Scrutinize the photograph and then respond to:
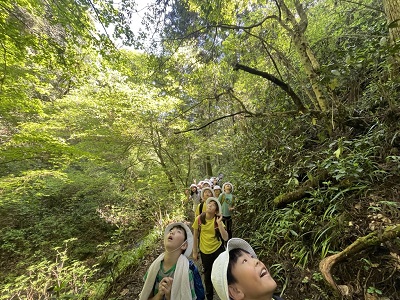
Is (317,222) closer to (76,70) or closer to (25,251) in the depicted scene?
(76,70)

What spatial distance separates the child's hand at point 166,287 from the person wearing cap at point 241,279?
2.80ft

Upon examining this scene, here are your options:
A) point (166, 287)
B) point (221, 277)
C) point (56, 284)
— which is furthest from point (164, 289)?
point (56, 284)

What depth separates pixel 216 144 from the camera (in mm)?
11516

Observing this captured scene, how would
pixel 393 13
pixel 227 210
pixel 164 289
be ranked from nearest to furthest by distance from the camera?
pixel 164 289 < pixel 393 13 < pixel 227 210

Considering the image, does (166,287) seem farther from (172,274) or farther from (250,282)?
(250,282)

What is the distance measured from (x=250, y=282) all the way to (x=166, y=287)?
1.00 meters

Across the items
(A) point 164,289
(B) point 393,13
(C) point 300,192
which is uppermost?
(B) point 393,13

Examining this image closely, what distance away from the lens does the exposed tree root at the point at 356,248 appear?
2.38 metres

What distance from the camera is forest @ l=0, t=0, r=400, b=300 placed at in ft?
10.7

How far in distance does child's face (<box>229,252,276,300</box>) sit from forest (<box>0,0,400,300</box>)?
5.66ft

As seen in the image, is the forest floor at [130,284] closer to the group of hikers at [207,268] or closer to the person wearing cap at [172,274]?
the group of hikers at [207,268]

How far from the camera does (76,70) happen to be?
19.8 ft

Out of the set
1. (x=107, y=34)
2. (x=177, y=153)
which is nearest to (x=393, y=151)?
(x=107, y=34)

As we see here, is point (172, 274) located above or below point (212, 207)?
below
